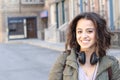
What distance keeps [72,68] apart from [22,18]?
43.8 meters

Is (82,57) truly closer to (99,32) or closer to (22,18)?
(99,32)

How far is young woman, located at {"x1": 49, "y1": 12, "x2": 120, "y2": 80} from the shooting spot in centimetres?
218

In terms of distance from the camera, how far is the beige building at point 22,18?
4434 centimetres

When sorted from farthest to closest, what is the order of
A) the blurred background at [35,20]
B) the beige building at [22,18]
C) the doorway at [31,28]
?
1. the doorway at [31,28]
2. the beige building at [22,18]
3. the blurred background at [35,20]

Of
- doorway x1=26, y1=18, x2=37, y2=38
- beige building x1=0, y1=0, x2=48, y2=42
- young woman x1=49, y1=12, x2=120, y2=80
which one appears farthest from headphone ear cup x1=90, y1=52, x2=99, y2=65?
doorway x1=26, y1=18, x2=37, y2=38

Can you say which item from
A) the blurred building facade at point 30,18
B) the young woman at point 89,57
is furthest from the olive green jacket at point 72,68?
the blurred building facade at point 30,18

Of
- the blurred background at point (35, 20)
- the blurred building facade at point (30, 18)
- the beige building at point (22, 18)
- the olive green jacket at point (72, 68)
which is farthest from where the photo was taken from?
the beige building at point (22, 18)

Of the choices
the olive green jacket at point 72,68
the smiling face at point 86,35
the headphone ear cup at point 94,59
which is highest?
the smiling face at point 86,35

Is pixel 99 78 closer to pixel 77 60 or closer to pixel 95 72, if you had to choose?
pixel 95 72

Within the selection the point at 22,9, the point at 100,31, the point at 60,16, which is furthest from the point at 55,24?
the point at 100,31

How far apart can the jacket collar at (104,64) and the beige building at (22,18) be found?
41.6 meters

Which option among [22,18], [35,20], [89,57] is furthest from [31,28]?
[89,57]

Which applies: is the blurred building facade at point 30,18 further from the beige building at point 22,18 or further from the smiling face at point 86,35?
the smiling face at point 86,35

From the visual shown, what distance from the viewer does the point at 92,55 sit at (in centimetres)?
223
